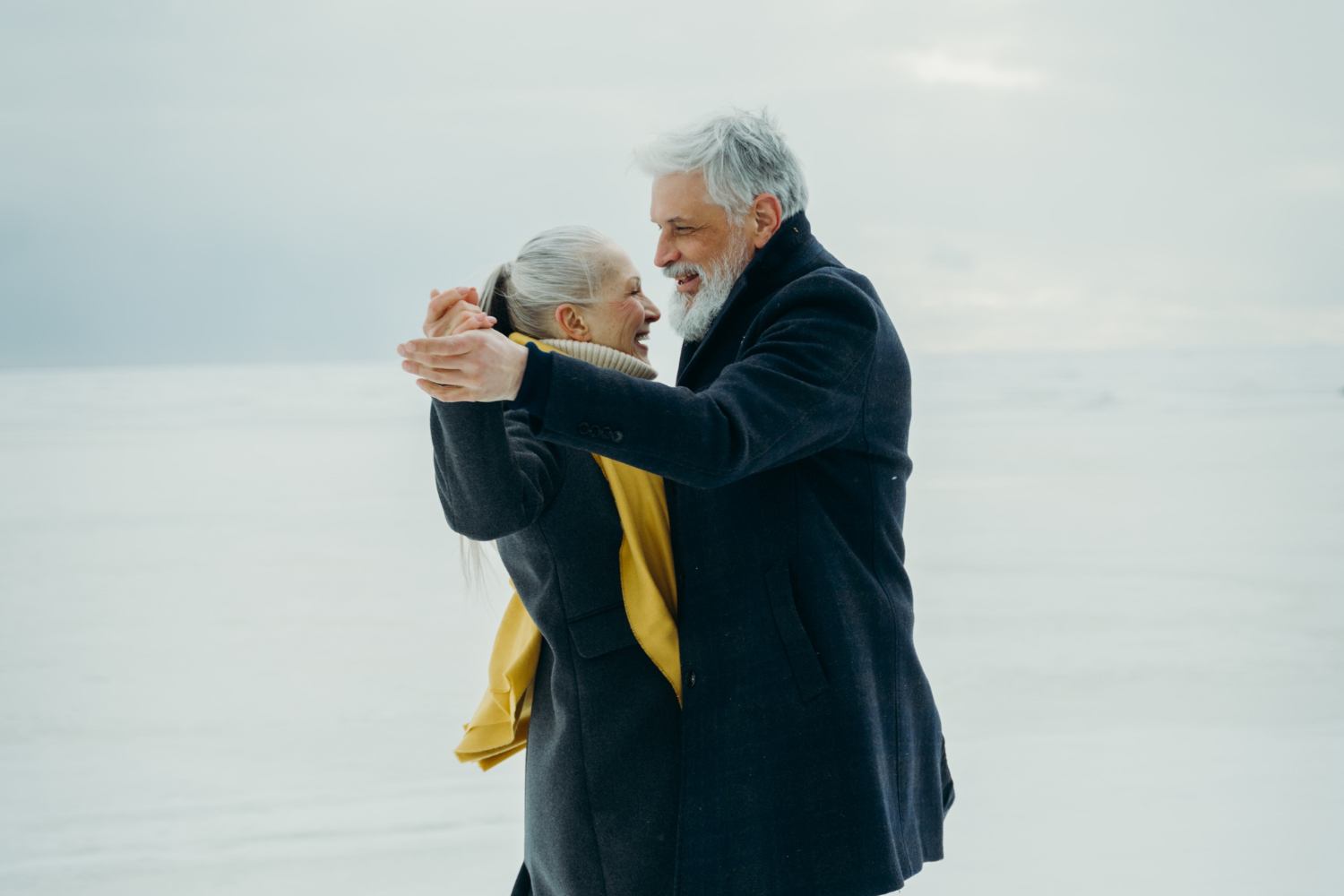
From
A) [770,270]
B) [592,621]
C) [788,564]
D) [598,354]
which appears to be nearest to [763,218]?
[770,270]

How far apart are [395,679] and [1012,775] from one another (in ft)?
7.46

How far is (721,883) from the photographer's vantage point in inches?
50.4

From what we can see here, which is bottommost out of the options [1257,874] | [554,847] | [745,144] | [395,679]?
[1257,874]

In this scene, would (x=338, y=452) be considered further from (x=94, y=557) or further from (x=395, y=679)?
(x=395, y=679)

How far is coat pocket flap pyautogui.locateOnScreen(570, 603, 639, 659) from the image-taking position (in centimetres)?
134

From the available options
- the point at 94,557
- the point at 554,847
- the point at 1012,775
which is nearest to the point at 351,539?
the point at 94,557

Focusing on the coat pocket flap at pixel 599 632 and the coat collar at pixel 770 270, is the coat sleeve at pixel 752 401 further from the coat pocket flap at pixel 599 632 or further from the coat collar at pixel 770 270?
the coat pocket flap at pixel 599 632

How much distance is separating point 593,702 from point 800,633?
28 cm

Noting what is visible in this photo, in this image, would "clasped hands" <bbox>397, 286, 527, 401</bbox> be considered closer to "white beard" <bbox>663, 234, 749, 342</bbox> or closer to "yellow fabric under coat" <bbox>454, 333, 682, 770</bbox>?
"yellow fabric under coat" <bbox>454, 333, 682, 770</bbox>

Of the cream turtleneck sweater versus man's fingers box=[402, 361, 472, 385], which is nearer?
man's fingers box=[402, 361, 472, 385]

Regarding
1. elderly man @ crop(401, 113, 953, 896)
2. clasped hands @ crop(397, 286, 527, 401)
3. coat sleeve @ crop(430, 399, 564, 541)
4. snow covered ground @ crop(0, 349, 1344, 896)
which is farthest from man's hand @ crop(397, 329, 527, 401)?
snow covered ground @ crop(0, 349, 1344, 896)

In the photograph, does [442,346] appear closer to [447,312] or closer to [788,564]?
[447,312]

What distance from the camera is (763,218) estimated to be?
139cm

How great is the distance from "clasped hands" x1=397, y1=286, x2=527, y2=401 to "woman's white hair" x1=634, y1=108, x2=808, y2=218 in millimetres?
434
